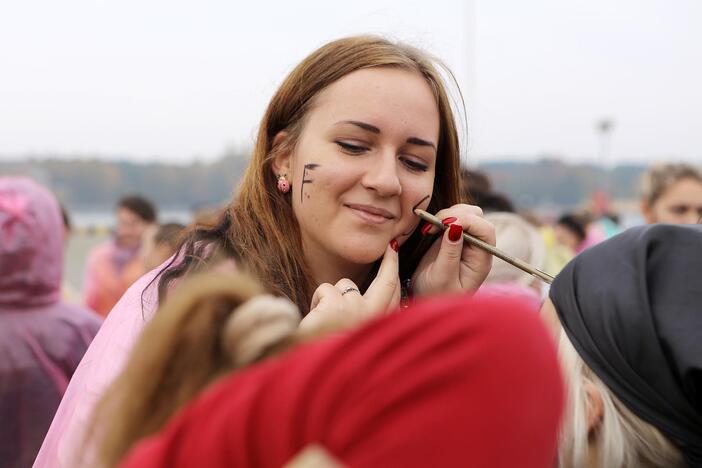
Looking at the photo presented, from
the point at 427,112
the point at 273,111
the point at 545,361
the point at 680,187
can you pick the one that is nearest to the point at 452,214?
the point at 427,112

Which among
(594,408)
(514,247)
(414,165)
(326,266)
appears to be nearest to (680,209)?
(514,247)

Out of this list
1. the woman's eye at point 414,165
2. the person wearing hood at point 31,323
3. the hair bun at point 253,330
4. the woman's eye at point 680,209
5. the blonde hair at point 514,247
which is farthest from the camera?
the woman's eye at point 680,209

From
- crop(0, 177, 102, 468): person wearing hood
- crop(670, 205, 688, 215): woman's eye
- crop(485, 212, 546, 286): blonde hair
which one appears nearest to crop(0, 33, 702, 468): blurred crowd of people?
crop(0, 177, 102, 468): person wearing hood

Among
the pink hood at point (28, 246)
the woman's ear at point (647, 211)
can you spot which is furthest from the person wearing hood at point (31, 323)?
the woman's ear at point (647, 211)

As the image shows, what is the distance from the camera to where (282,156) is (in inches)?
67.7

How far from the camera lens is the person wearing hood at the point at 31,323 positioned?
8.62 feet

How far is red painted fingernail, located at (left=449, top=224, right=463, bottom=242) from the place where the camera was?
66.2 inches

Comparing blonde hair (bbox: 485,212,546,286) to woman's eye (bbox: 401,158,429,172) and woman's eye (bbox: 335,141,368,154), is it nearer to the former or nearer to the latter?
woman's eye (bbox: 401,158,429,172)

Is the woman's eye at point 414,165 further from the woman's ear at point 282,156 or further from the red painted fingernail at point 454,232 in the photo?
the woman's ear at point 282,156

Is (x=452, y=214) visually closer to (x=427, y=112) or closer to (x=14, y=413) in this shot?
(x=427, y=112)

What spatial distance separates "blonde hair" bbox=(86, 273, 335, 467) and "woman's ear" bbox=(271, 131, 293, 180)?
87cm

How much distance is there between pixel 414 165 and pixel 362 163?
0.15 m

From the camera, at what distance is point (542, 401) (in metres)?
0.72

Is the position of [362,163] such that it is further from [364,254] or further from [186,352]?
[186,352]
